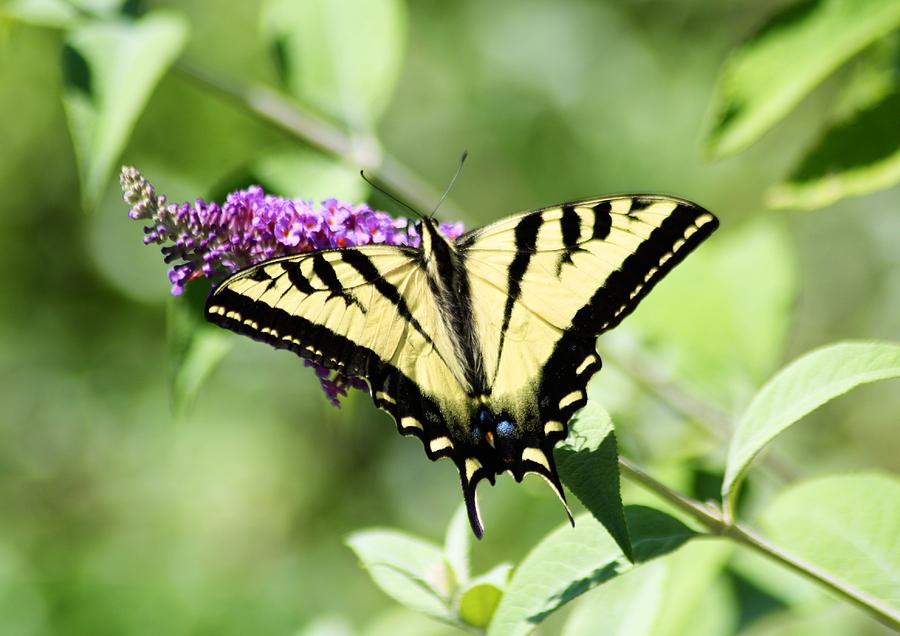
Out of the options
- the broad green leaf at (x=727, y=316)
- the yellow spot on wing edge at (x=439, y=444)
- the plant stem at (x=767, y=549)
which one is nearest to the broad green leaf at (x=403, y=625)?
the yellow spot on wing edge at (x=439, y=444)

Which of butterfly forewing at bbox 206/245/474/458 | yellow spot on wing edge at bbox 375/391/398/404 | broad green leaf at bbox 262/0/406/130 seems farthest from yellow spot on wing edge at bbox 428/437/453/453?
broad green leaf at bbox 262/0/406/130

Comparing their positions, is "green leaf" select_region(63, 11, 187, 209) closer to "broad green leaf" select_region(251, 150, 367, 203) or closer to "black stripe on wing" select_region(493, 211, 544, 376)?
"broad green leaf" select_region(251, 150, 367, 203)

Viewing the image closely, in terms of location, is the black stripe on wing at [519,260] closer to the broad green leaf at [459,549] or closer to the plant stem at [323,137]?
the broad green leaf at [459,549]

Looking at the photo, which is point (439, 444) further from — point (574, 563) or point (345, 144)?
point (345, 144)

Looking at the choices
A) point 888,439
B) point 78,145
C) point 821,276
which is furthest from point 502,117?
point 78,145

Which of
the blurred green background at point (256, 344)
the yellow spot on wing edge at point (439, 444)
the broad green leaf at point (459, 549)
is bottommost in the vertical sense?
the broad green leaf at point (459, 549)

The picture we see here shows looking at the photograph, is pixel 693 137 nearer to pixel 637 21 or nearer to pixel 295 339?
pixel 637 21
